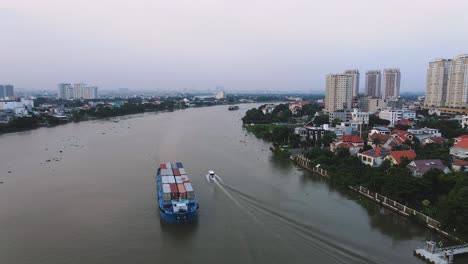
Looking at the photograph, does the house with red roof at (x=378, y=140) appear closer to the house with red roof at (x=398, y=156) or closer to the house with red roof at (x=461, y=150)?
the house with red roof at (x=461, y=150)

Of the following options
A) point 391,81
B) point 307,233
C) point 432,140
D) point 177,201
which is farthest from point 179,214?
point 391,81

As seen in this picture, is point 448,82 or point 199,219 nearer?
point 199,219

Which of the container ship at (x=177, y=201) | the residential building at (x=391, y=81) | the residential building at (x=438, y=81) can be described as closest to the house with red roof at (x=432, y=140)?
the container ship at (x=177, y=201)

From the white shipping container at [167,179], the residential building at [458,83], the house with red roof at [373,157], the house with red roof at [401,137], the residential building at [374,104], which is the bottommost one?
the white shipping container at [167,179]

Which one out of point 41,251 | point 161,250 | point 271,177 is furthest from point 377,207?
point 41,251

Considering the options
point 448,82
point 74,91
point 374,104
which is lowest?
point 374,104

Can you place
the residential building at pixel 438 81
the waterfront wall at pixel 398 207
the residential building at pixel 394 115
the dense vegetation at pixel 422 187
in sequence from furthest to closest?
the residential building at pixel 438 81, the residential building at pixel 394 115, the waterfront wall at pixel 398 207, the dense vegetation at pixel 422 187

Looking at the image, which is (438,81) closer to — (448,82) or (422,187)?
(448,82)

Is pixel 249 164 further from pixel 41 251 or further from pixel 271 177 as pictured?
pixel 41 251

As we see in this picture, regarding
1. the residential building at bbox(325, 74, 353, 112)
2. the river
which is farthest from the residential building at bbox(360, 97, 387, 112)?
the river
